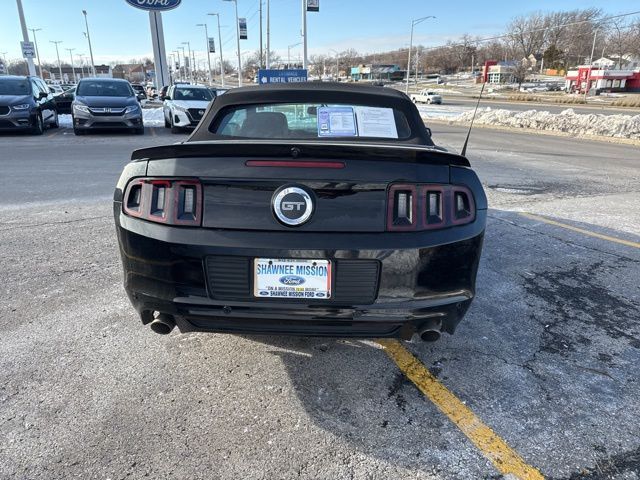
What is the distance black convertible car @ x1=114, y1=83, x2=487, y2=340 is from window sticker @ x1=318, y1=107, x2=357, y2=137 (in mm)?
1087

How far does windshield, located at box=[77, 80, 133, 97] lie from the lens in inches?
582

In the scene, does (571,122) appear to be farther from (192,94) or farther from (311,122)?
(311,122)

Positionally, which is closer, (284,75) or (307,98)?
(307,98)

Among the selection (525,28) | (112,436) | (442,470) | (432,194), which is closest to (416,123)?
(432,194)

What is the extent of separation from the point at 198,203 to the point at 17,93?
15.1m

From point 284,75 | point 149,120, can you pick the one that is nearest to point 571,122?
point 284,75

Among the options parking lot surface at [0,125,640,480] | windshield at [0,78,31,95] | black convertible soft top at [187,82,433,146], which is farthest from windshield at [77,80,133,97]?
black convertible soft top at [187,82,433,146]

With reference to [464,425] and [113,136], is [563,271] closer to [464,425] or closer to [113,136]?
[464,425]

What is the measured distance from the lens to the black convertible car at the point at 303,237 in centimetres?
223

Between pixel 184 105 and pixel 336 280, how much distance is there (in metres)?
15.0

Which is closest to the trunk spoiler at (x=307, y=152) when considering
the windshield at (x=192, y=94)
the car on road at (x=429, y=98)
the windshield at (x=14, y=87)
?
the windshield at (x=14, y=87)

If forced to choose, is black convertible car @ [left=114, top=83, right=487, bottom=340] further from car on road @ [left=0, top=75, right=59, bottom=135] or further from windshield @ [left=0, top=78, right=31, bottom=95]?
windshield @ [left=0, top=78, right=31, bottom=95]

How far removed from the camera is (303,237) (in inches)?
87.2

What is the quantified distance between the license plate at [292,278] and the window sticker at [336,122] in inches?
56.3
